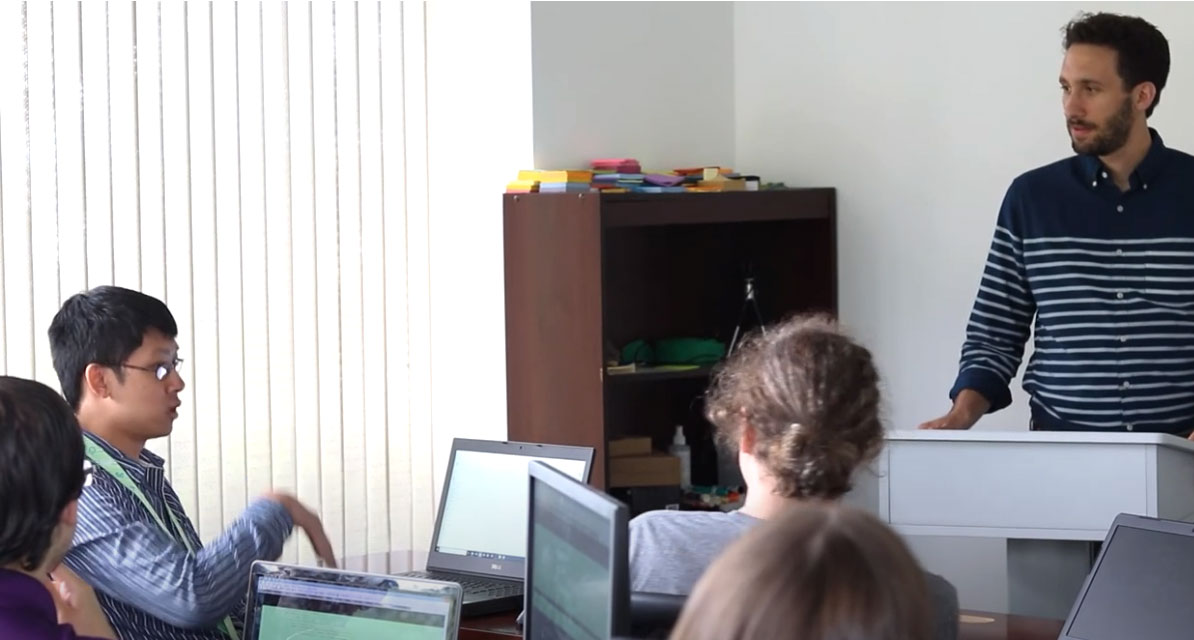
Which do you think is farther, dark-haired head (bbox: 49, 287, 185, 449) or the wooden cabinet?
the wooden cabinet

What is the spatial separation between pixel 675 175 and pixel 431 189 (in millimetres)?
726

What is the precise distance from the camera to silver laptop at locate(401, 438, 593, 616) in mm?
2949

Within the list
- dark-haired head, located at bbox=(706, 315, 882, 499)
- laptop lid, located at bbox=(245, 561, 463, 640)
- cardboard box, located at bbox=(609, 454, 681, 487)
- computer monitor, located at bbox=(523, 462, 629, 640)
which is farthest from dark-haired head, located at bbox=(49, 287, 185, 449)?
cardboard box, located at bbox=(609, 454, 681, 487)

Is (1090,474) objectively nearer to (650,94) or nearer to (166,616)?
(166,616)

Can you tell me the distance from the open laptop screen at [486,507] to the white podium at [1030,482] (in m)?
0.69

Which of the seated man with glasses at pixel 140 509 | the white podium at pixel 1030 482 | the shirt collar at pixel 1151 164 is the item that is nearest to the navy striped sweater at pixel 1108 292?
the shirt collar at pixel 1151 164

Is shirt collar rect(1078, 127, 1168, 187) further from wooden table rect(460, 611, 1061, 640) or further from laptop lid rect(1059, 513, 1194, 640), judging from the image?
laptop lid rect(1059, 513, 1194, 640)

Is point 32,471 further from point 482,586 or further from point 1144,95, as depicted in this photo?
point 1144,95

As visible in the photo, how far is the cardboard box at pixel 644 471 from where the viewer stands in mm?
4422

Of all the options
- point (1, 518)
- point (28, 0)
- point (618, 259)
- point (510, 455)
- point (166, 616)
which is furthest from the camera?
point (618, 259)

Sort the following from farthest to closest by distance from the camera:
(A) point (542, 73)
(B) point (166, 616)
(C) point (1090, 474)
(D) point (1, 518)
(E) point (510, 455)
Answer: (A) point (542, 73), (E) point (510, 455), (C) point (1090, 474), (B) point (166, 616), (D) point (1, 518)

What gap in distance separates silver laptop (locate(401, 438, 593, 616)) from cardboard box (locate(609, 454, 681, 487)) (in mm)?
1362

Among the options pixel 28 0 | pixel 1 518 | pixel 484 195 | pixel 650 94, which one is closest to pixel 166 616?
pixel 1 518

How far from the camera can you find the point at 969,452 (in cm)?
280
